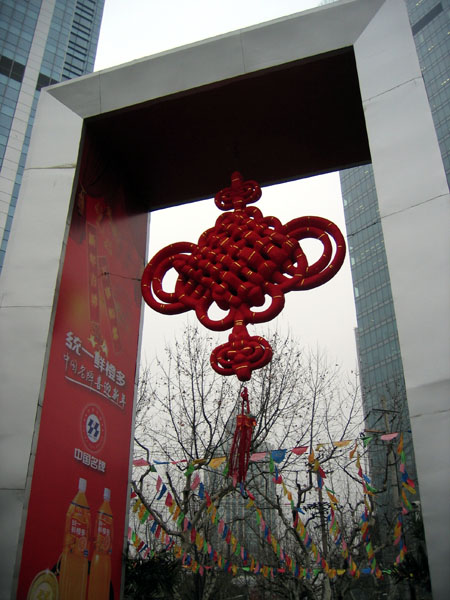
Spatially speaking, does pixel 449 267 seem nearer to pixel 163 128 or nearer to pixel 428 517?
pixel 428 517

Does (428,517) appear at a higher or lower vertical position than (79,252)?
lower

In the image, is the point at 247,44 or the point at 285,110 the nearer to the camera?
the point at 247,44

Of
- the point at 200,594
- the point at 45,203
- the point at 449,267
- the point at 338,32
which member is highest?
the point at 338,32

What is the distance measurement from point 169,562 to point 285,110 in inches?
210

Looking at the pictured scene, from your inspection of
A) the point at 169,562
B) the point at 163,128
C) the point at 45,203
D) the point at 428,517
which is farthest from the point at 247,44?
the point at 169,562

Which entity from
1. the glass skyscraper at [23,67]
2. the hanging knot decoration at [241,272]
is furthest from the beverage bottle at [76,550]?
the glass skyscraper at [23,67]

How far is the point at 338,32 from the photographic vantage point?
4.53 metres

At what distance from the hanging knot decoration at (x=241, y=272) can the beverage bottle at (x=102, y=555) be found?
186 centimetres

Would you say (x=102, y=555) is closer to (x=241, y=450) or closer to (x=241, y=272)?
(x=241, y=450)

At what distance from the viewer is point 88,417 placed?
475cm

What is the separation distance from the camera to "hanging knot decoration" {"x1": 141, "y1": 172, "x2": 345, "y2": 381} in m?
4.18

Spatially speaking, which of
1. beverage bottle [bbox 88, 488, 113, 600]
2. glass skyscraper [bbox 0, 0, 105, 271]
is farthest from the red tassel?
glass skyscraper [bbox 0, 0, 105, 271]

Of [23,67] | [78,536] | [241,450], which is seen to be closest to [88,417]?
[78,536]

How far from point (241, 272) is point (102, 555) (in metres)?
2.82
